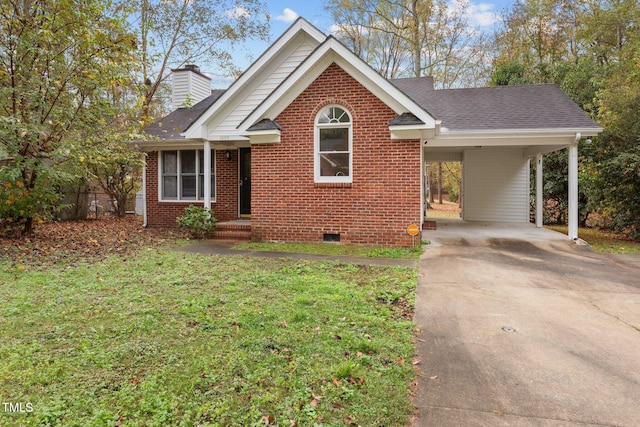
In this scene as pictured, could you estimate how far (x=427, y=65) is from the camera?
2473 centimetres

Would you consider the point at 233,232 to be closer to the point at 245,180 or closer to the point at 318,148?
the point at 245,180

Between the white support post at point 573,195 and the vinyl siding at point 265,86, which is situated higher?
the vinyl siding at point 265,86

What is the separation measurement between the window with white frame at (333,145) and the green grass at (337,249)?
1631 millimetres

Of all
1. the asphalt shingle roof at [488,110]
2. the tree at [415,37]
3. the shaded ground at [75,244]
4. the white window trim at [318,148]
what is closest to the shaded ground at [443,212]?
the asphalt shingle roof at [488,110]

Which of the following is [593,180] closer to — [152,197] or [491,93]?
[491,93]

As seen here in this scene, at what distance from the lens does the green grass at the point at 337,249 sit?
8195mm

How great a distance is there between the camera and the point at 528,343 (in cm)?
371

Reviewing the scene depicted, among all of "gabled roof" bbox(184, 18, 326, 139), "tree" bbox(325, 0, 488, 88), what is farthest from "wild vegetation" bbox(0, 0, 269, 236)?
"tree" bbox(325, 0, 488, 88)

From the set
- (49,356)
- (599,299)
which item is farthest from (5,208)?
(599,299)

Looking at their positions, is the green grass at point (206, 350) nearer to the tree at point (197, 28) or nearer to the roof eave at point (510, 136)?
the roof eave at point (510, 136)

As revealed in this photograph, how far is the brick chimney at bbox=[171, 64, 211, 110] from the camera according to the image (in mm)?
14656

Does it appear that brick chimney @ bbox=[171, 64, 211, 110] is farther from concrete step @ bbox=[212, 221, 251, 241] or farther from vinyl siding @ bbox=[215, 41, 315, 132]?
concrete step @ bbox=[212, 221, 251, 241]

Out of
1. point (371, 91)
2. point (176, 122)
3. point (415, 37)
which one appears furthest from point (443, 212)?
point (371, 91)

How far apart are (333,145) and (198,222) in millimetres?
4244
